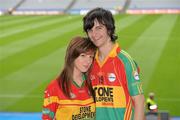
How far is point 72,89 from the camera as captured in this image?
347cm

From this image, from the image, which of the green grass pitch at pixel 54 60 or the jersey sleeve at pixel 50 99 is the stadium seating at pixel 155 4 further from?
the jersey sleeve at pixel 50 99

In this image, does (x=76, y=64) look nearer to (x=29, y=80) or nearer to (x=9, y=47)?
(x=29, y=80)

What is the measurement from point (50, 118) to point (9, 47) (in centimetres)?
1335

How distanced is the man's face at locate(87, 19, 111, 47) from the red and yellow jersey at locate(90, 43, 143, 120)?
15 cm

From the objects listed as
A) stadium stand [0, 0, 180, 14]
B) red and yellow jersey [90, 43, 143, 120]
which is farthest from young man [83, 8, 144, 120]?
stadium stand [0, 0, 180, 14]

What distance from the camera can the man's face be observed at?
3.45 m

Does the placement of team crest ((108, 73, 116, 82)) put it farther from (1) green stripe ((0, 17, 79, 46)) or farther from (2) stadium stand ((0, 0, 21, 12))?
(2) stadium stand ((0, 0, 21, 12))

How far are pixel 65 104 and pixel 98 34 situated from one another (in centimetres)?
70

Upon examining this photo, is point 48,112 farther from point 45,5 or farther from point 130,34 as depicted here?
point 45,5

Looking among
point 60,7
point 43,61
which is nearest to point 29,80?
point 43,61

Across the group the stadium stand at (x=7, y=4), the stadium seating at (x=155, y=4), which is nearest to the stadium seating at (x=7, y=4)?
the stadium stand at (x=7, y=4)

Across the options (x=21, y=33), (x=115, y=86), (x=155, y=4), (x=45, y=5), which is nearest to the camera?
(x=115, y=86)

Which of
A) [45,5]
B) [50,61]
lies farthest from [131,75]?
[45,5]

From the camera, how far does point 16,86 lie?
10.6m
